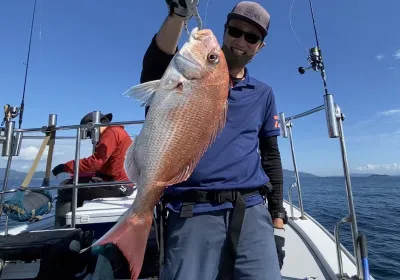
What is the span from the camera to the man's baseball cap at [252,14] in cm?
195

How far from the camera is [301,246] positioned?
12.5 feet

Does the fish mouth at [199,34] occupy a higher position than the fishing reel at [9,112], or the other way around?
the fishing reel at [9,112]

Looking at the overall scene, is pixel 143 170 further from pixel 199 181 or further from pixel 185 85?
pixel 185 85

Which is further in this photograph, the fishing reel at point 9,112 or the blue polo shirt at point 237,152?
the fishing reel at point 9,112

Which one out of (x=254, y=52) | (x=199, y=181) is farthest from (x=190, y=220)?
(x=254, y=52)

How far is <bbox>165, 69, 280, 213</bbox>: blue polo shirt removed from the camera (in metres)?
1.77

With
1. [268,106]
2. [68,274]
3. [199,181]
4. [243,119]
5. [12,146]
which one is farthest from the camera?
[12,146]

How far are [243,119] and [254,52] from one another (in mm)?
513

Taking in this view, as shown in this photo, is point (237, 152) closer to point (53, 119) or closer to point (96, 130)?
point (96, 130)

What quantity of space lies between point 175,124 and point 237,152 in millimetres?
545

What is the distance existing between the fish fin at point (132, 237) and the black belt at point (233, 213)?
0.33m

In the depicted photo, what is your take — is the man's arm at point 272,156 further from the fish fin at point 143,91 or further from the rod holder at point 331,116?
the fish fin at point 143,91

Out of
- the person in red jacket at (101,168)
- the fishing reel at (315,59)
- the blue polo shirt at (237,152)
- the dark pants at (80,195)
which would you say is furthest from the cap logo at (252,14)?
the dark pants at (80,195)

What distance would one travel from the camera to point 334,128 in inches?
110
